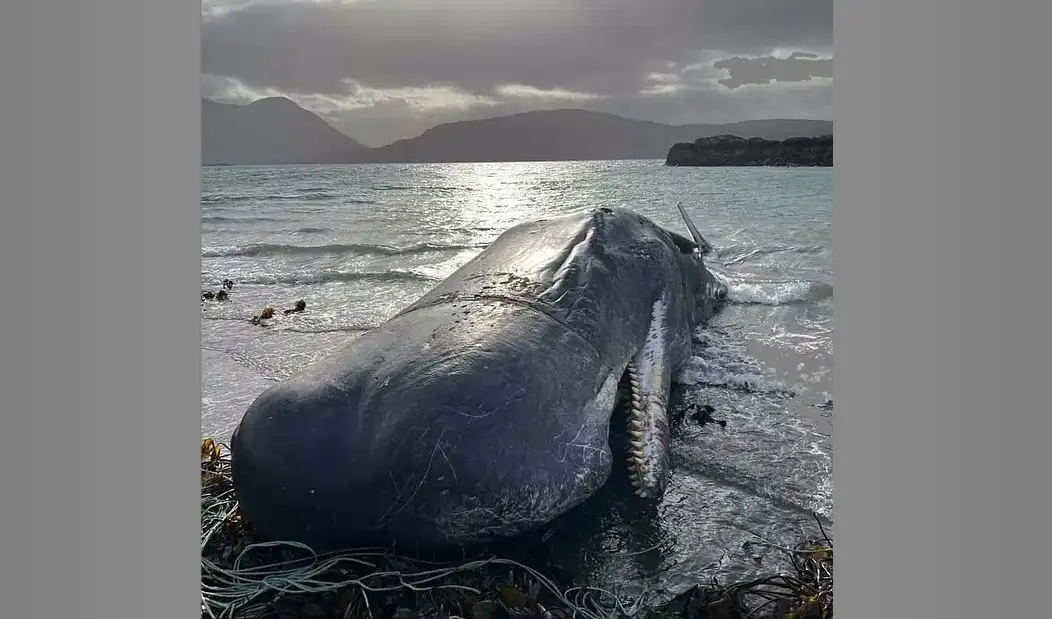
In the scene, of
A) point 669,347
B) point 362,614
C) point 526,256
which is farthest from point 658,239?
point 362,614

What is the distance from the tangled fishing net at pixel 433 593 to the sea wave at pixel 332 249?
24.0 ft

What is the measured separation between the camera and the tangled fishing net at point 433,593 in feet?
9.02

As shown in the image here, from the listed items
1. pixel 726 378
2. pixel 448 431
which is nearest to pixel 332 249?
pixel 726 378

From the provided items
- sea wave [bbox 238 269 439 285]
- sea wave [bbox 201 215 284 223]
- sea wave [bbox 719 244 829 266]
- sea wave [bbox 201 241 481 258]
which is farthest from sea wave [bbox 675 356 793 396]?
sea wave [bbox 201 215 284 223]

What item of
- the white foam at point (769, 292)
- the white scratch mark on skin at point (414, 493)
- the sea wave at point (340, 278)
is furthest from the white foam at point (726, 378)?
the sea wave at point (340, 278)

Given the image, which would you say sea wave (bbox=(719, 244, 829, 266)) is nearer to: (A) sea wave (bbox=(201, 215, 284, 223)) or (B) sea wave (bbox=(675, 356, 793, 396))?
(B) sea wave (bbox=(675, 356, 793, 396))

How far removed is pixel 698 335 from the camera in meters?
5.96

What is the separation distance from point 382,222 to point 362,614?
10803mm

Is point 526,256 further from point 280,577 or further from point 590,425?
point 280,577

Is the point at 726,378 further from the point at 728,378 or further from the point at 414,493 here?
the point at 414,493

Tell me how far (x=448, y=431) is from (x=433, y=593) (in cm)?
63

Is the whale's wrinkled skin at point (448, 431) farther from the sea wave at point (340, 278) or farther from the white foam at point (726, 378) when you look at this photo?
the sea wave at point (340, 278)

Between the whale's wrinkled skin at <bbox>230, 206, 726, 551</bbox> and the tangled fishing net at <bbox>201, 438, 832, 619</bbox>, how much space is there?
0.10m

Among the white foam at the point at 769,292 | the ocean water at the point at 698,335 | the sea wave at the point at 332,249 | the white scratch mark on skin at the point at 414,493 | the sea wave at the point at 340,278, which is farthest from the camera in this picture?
the sea wave at the point at 332,249
